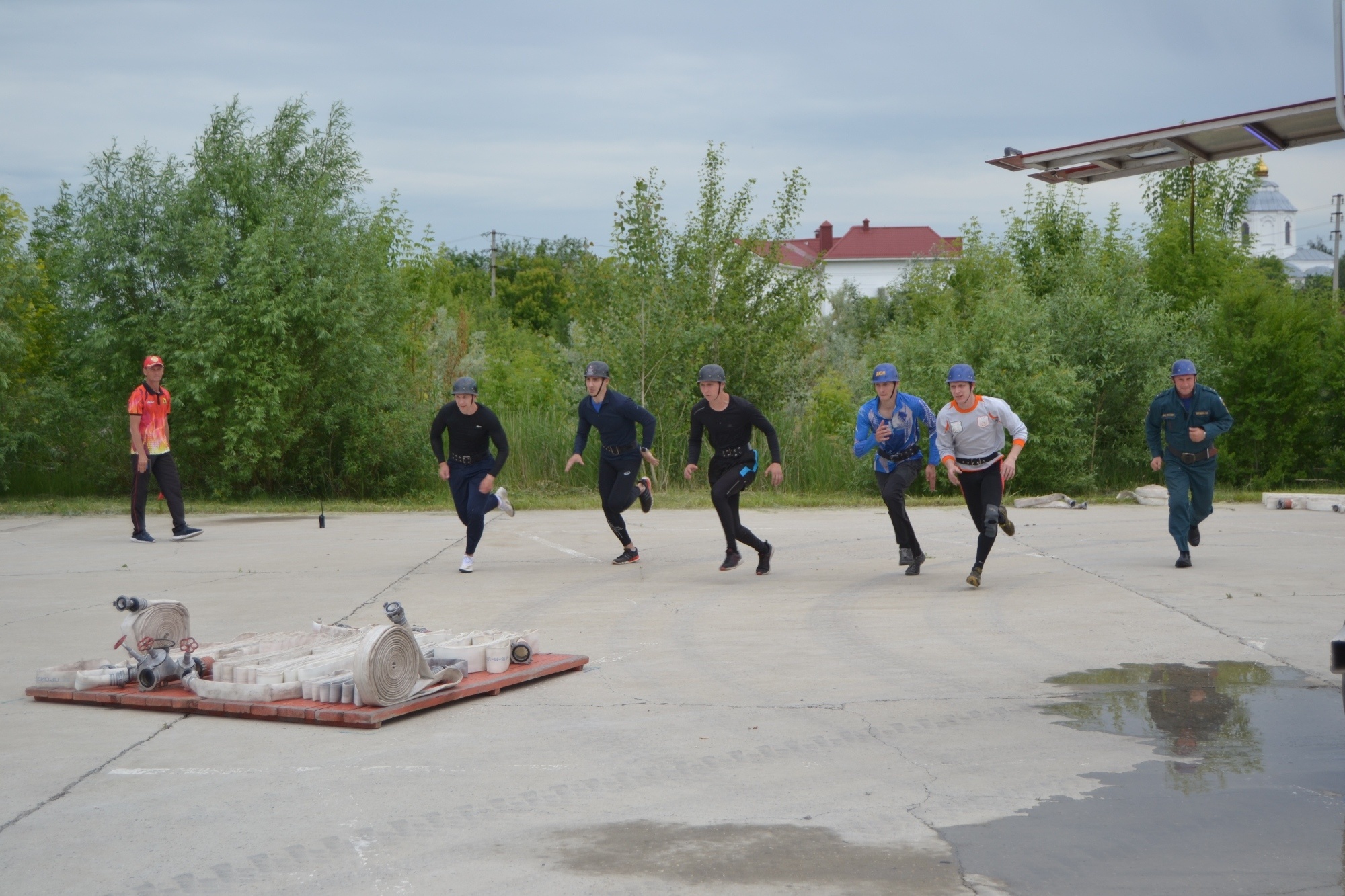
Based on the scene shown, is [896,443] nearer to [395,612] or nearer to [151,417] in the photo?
[395,612]

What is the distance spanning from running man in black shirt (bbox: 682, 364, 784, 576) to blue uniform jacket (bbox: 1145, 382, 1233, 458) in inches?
157

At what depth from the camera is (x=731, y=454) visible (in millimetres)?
12539

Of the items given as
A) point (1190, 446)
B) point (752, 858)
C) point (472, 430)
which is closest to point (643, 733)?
point (752, 858)

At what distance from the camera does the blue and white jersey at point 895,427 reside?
1211 cm

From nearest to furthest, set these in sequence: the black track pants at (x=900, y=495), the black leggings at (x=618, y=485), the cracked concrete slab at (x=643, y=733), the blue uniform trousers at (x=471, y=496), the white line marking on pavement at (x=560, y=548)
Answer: the cracked concrete slab at (x=643, y=733), the black track pants at (x=900, y=495), the blue uniform trousers at (x=471, y=496), the black leggings at (x=618, y=485), the white line marking on pavement at (x=560, y=548)

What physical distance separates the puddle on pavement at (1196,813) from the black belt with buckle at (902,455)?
5.49 meters

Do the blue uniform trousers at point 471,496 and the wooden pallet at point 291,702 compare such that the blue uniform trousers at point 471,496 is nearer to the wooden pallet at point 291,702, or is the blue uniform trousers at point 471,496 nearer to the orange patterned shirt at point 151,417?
the orange patterned shirt at point 151,417

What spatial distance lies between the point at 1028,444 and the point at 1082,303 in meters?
3.60

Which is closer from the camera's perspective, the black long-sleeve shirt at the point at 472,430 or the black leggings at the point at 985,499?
the black leggings at the point at 985,499

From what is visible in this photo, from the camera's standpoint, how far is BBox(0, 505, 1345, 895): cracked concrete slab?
14.8ft

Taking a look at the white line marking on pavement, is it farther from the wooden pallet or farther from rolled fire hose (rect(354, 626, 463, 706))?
rolled fire hose (rect(354, 626, 463, 706))

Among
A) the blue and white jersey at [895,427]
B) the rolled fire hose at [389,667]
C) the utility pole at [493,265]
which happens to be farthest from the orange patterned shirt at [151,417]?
the utility pole at [493,265]

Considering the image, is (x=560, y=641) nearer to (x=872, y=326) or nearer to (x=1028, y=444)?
(x=1028, y=444)

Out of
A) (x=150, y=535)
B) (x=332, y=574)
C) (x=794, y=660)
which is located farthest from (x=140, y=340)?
(x=794, y=660)
